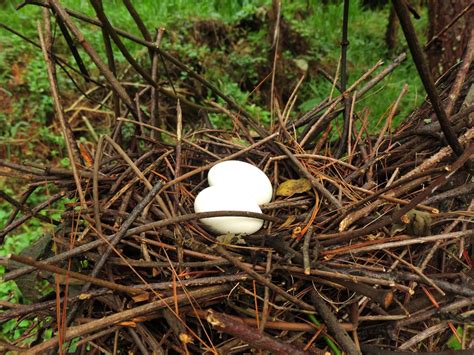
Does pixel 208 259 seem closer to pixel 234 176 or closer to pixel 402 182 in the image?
pixel 234 176

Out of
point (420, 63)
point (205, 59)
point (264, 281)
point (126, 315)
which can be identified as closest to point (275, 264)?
point (264, 281)

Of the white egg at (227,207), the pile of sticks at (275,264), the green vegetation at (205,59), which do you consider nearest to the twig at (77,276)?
the pile of sticks at (275,264)

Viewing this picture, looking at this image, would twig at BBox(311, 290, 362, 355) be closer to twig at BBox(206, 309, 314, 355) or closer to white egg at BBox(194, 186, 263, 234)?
twig at BBox(206, 309, 314, 355)

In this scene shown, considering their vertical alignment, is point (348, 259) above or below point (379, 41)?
below

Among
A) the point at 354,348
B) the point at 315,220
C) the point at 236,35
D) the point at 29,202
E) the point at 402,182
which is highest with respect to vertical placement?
the point at 236,35

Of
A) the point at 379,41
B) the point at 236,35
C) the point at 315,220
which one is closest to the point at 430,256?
the point at 315,220

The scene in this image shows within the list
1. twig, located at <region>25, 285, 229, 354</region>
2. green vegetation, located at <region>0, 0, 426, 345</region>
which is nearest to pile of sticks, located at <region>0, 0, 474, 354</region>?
twig, located at <region>25, 285, 229, 354</region>
